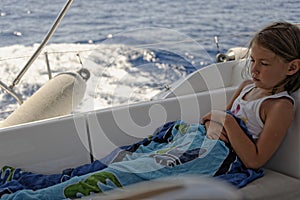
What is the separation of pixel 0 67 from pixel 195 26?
4591 millimetres

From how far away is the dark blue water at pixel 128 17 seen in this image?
958cm

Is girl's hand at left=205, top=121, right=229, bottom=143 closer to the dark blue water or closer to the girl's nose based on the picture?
the girl's nose

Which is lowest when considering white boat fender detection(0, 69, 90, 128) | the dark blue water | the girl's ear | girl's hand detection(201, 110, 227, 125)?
the dark blue water

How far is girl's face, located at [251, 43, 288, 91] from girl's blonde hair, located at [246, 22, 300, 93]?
1cm

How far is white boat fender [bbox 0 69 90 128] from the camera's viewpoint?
1955mm

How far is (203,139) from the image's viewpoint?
145 cm

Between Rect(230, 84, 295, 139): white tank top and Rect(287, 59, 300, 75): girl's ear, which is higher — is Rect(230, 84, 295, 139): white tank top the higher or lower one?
the lower one

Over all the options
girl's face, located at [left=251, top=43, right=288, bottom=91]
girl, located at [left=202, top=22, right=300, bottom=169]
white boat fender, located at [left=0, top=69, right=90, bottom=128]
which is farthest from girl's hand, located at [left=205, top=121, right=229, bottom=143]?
white boat fender, located at [left=0, top=69, right=90, bottom=128]

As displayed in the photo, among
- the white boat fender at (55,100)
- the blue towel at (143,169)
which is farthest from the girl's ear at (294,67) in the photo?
the white boat fender at (55,100)

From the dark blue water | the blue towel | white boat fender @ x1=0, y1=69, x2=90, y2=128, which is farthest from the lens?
the dark blue water

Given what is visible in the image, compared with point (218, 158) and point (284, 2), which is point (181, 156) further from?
point (284, 2)

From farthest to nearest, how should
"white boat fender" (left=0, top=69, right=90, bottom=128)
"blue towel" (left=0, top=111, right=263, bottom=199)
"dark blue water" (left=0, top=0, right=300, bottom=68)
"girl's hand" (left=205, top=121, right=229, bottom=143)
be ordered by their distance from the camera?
"dark blue water" (left=0, top=0, right=300, bottom=68)
"white boat fender" (left=0, top=69, right=90, bottom=128)
"girl's hand" (left=205, top=121, right=229, bottom=143)
"blue towel" (left=0, top=111, right=263, bottom=199)

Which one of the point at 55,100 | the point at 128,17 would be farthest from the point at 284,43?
the point at 128,17

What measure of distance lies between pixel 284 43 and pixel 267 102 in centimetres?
16
